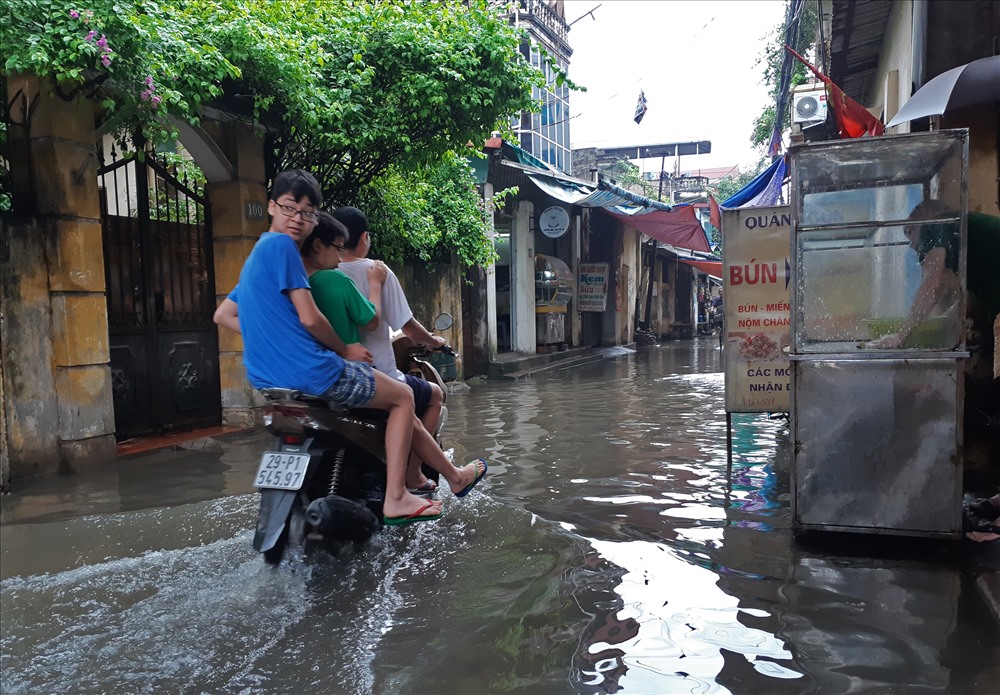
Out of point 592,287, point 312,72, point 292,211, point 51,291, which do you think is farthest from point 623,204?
point 292,211

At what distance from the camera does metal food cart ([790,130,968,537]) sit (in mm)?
3729

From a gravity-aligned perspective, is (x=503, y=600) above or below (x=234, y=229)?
below

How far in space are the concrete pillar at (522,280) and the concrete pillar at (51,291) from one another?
1185 cm

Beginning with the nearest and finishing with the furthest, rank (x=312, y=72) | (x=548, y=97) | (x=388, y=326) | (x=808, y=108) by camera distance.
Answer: (x=388, y=326)
(x=312, y=72)
(x=808, y=108)
(x=548, y=97)

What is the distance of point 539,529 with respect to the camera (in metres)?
4.36

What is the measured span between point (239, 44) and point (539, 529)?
4.65 meters

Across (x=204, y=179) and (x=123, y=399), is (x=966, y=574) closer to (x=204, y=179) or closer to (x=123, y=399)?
(x=123, y=399)

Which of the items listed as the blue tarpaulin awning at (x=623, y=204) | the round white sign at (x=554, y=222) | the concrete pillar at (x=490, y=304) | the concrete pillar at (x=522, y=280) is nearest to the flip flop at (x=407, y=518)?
the concrete pillar at (x=490, y=304)

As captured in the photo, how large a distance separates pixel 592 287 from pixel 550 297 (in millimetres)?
3618

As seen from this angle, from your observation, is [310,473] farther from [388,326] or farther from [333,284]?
[388,326]

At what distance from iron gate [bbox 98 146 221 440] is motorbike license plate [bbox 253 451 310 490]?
446cm

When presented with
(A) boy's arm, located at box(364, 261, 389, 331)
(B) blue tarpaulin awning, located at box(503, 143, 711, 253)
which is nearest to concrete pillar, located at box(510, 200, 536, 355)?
(B) blue tarpaulin awning, located at box(503, 143, 711, 253)

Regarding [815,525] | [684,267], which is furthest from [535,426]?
[684,267]

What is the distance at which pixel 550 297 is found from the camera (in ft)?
61.4
